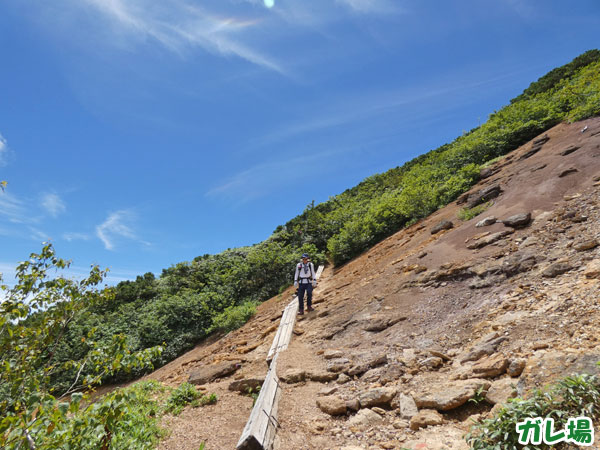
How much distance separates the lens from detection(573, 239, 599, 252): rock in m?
5.51

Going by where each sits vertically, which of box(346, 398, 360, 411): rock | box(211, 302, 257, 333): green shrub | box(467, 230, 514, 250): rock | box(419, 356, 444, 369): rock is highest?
box(467, 230, 514, 250): rock

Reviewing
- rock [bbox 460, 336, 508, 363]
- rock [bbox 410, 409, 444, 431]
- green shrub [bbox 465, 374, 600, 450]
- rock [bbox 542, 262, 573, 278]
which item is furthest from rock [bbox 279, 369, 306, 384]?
rock [bbox 542, 262, 573, 278]

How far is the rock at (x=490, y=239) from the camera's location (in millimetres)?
7805

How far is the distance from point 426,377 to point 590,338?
1.94 m

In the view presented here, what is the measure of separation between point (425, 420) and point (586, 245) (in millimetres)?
4634

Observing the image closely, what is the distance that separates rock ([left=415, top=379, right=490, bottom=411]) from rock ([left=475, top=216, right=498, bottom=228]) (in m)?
6.29

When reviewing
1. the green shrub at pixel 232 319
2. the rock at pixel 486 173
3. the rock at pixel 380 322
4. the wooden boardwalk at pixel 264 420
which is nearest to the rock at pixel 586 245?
the rock at pixel 380 322

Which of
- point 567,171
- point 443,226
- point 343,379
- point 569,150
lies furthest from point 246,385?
point 569,150

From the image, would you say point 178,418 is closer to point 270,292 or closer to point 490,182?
point 270,292

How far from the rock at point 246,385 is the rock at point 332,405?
1675 mm

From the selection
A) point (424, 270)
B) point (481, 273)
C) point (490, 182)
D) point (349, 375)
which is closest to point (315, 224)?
point (490, 182)

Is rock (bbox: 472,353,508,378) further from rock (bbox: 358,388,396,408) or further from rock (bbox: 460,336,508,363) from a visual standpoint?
rock (bbox: 358,388,396,408)

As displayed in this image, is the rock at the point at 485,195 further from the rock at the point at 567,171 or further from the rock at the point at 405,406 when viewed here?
the rock at the point at 405,406

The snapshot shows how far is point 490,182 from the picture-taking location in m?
12.5
